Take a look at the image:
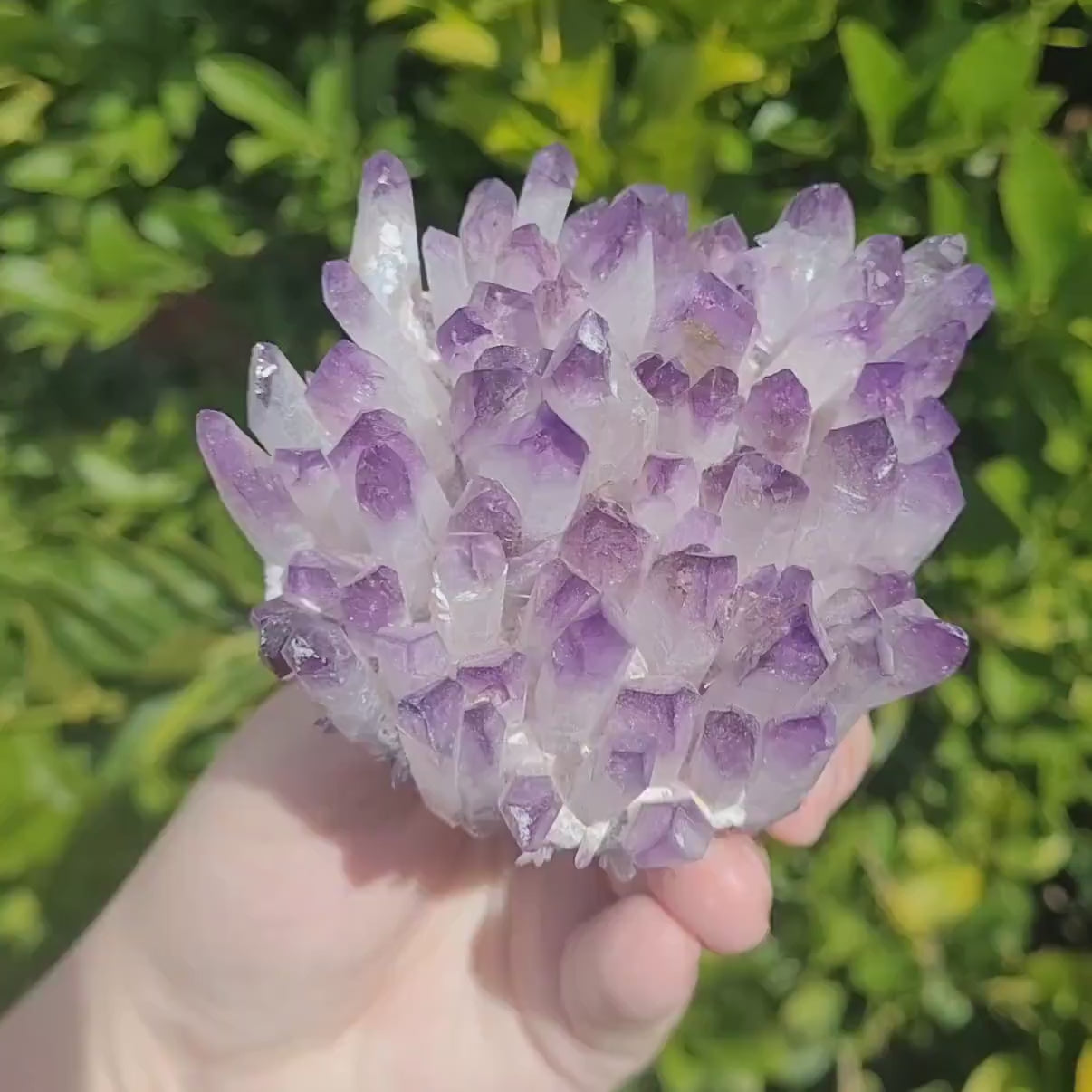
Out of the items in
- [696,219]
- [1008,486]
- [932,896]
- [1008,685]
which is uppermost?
[696,219]

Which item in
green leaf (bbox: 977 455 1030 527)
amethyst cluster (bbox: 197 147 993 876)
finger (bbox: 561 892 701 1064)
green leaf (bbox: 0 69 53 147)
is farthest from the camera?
green leaf (bbox: 0 69 53 147)

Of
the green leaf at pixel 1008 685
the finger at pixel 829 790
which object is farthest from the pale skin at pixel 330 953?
the green leaf at pixel 1008 685

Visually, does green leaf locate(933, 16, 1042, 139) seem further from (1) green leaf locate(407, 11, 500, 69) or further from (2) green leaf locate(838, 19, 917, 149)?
(1) green leaf locate(407, 11, 500, 69)

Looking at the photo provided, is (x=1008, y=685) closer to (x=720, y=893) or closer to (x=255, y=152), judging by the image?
(x=720, y=893)

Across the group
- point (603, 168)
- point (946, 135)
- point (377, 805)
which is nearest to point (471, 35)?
point (603, 168)

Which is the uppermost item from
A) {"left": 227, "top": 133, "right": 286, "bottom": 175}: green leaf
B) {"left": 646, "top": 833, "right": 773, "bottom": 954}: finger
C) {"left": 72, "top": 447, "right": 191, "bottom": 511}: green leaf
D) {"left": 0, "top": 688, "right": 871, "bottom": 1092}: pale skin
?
{"left": 227, "top": 133, "right": 286, "bottom": 175}: green leaf

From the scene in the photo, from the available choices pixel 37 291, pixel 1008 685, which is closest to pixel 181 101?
pixel 37 291

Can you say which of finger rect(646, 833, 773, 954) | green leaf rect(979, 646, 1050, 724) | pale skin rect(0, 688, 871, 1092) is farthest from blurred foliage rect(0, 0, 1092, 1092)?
finger rect(646, 833, 773, 954)

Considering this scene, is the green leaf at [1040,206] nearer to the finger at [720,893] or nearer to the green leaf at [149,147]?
the finger at [720,893]
